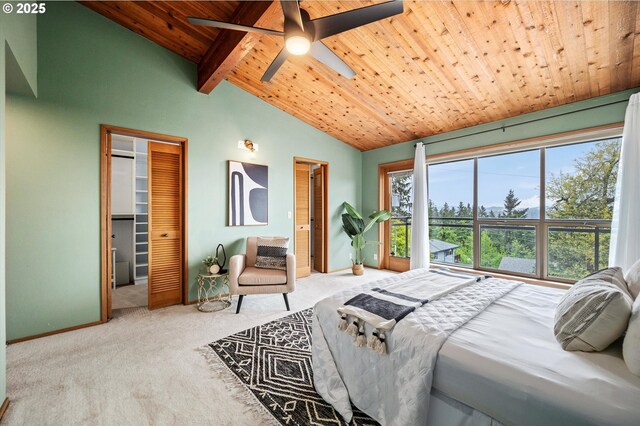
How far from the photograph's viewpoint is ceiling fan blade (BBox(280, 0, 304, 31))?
1539mm

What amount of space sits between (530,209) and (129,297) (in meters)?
5.77

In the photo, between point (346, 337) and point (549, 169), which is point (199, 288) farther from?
point (549, 169)

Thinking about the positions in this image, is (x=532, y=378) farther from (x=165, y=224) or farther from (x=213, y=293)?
(x=165, y=224)

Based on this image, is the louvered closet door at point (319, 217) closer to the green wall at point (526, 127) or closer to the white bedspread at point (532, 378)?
the green wall at point (526, 127)

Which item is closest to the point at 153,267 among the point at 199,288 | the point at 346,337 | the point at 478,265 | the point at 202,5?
the point at 199,288

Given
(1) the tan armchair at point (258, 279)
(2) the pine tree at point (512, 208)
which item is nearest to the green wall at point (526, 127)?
(2) the pine tree at point (512, 208)

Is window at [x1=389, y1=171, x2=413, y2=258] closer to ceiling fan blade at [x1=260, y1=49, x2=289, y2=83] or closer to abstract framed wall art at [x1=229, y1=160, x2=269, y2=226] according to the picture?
abstract framed wall art at [x1=229, y1=160, x2=269, y2=226]

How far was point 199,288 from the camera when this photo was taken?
3.37 metres

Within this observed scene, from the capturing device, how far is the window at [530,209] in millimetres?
3082

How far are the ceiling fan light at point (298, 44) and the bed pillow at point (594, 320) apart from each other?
2.15m

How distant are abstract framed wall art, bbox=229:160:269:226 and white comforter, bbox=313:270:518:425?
2.44 meters

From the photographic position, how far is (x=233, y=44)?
8.67 feet

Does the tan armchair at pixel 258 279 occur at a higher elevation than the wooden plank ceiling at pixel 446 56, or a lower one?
lower

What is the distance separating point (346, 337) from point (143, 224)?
4.29m
